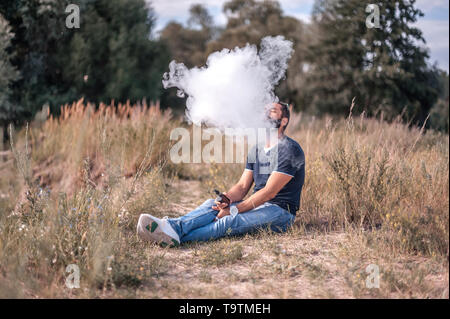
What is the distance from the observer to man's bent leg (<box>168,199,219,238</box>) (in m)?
3.78

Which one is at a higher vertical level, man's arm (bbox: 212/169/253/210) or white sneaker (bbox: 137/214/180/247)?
man's arm (bbox: 212/169/253/210)

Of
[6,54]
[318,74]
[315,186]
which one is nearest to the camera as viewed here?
[315,186]

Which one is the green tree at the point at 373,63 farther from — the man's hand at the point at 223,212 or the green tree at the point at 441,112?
the man's hand at the point at 223,212

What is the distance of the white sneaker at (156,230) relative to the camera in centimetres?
363

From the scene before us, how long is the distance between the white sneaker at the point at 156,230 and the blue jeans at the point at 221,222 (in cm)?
8

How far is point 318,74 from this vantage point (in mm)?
15938

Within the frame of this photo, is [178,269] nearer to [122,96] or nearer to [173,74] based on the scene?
[173,74]

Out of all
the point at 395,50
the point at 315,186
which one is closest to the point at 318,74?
the point at 395,50

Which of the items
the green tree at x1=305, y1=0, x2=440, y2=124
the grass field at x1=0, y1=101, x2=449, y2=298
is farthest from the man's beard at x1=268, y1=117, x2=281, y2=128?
the green tree at x1=305, y1=0, x2=440, y2=124

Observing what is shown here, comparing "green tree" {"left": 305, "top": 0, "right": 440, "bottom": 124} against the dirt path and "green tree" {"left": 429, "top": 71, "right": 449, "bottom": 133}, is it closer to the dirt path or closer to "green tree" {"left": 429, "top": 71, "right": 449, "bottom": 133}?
"green tree" {"left": 429, "top": 71, "right": 449, "bottom": 133}

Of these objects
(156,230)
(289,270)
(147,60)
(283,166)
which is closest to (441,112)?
(147,60)

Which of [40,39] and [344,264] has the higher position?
[40,39]
